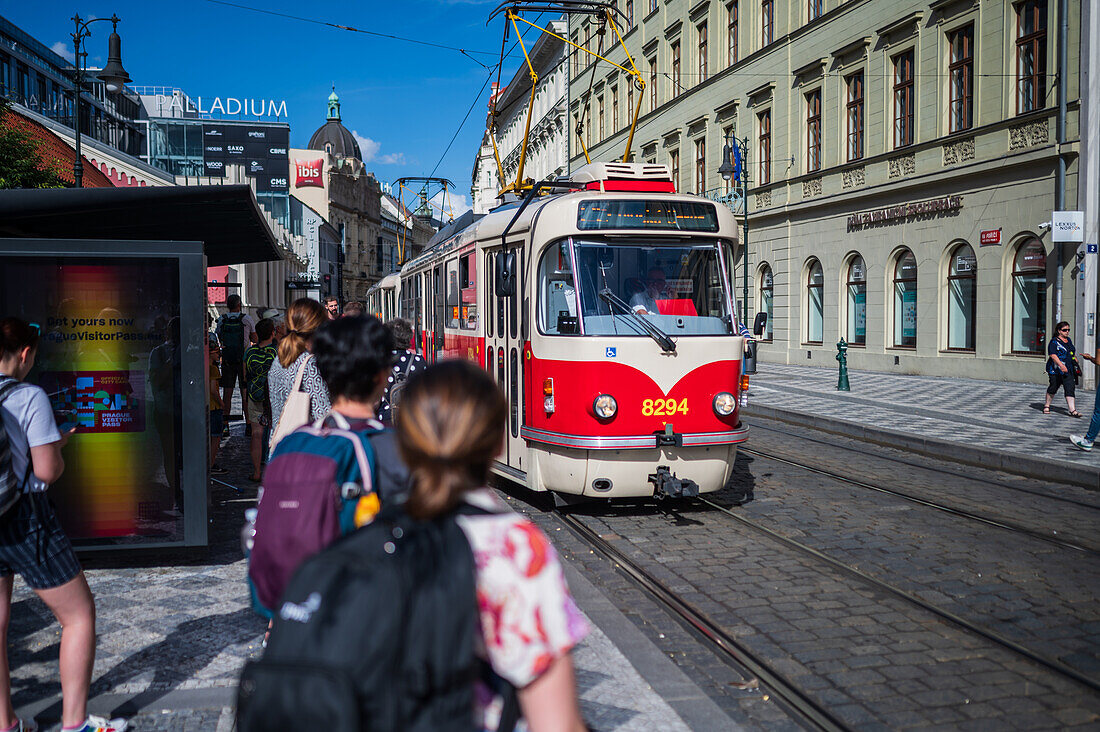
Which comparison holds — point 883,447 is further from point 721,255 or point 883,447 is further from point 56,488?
point 56,488

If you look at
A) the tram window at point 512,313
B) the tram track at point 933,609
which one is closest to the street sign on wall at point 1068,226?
the tram track at point 933,609

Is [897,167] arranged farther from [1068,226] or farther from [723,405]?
[723,405]

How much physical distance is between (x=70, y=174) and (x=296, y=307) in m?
29.9

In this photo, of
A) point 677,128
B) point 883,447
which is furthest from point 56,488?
point 677,128

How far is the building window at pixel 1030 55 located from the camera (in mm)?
19719

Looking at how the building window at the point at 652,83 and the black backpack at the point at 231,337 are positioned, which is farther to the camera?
the building window at the point at 652,83

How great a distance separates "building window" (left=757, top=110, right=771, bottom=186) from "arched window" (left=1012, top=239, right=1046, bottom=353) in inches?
450

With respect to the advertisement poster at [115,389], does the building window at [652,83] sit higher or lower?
higher

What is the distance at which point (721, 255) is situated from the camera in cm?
831

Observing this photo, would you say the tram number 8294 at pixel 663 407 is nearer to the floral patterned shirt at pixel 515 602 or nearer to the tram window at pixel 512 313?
the tram window at pixel 512 313

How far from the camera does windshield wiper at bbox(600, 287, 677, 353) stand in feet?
25.2

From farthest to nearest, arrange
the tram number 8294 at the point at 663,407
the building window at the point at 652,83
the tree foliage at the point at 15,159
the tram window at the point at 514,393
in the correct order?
the building window at the point at 652,83 → the tree foliage at the point at 15,159 → the tram window at the point at 514,393 → the tram number 8294 at the point at 663,407

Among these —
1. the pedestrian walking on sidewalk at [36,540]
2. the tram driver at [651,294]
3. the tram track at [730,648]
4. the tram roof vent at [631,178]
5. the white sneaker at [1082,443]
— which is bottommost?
the tram track at [730,648]

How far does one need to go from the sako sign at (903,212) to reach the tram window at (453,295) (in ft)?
50.2
